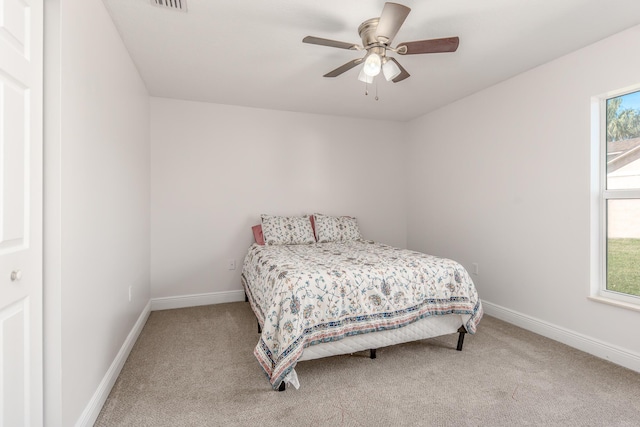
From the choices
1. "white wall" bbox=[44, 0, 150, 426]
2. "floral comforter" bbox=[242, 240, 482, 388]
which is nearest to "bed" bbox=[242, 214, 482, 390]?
"floral comforter" bbox=[242, 240, 482, 388]

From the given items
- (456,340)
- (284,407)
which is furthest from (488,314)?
(284,407)

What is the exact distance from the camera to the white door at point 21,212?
41.4 inches

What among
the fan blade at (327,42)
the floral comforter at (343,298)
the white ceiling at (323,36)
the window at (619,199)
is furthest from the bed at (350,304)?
the white ceiling at (323,36)

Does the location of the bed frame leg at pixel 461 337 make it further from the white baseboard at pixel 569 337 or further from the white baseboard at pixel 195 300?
the white baseboard at pixel 195 300

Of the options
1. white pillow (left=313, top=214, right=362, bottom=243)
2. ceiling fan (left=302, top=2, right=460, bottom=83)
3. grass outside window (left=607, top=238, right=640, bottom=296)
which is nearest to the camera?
ceiling fan (left=302, top=2, right=460, bottom=83)

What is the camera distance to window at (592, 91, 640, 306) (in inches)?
89.2

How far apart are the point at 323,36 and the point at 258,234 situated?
2.19 m

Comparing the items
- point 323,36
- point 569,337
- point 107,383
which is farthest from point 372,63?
point 569,337

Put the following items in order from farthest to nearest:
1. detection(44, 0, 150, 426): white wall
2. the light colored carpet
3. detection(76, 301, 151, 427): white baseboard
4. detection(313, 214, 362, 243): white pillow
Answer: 1. detection(313, 214, 362, 243): white pillow
2. the light colored carpet
3. detection(76, 301, 151, 427): white baseboard
4. detection(44, 0, 150, 426): white wall

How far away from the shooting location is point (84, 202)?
1567 millimetres

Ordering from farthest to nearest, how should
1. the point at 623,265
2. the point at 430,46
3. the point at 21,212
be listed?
the point at 623,265, the point at 430,46, the point at 21,212

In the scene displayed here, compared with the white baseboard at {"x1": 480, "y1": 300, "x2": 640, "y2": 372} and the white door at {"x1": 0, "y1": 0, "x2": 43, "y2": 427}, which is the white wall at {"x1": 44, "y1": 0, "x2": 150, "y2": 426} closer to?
the white door at {"x1": 0, "y1": 0, "x2": 43, "y2": 427}

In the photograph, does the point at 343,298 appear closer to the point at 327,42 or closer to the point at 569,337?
the point at 327,42

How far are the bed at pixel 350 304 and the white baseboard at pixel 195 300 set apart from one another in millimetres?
1177
